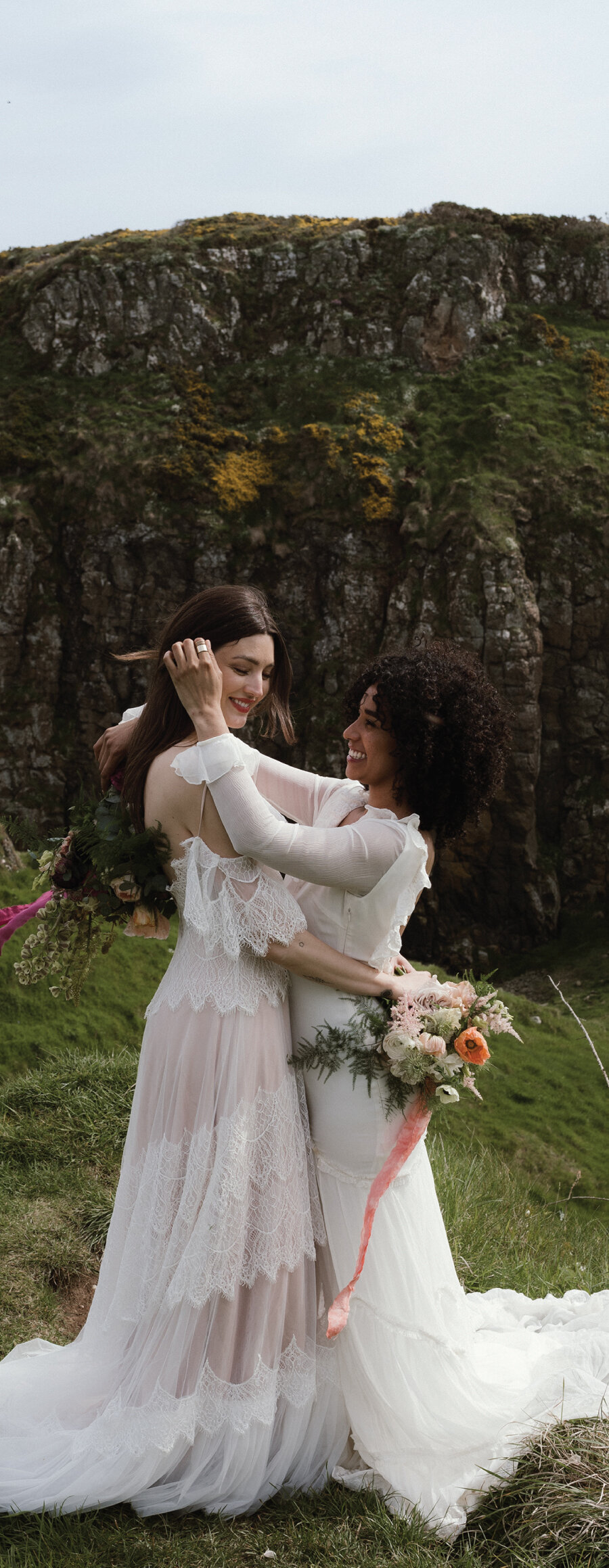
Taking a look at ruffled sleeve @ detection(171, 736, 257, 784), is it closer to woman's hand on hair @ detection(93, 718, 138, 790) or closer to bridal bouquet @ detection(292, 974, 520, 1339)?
woman's hand on hair @ detection(93, 718, 138, 790)

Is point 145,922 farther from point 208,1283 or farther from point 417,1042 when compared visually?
point 208,1283

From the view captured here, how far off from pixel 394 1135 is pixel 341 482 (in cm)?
2263

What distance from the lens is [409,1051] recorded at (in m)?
2.89

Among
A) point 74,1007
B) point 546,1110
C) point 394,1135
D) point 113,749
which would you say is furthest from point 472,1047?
point 546,1110

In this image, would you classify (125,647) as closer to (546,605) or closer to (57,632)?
(57,632)

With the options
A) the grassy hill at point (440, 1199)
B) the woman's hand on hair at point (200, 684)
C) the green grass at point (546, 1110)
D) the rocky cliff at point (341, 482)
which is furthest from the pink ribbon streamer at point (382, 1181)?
the rocky cliff at point (341, 482)

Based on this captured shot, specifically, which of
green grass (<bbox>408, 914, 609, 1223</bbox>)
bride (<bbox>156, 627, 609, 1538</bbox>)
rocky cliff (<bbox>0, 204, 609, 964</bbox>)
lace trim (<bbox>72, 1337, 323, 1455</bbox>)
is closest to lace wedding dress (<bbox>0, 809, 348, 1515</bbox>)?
lace trim (<bbox>72, 1337, 323, 1455</bbox>)

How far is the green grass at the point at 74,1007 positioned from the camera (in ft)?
24.0

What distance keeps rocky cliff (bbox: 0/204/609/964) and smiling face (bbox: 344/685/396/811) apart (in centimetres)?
1909

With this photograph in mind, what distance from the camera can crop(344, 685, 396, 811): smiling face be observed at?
3070mm

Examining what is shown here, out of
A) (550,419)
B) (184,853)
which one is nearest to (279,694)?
(184,853)

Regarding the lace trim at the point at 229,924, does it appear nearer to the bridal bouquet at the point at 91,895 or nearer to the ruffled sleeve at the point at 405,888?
the bridal bouquet at the point at 91,895

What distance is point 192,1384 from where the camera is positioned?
2.84 m

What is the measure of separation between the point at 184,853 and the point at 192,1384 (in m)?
1.57
